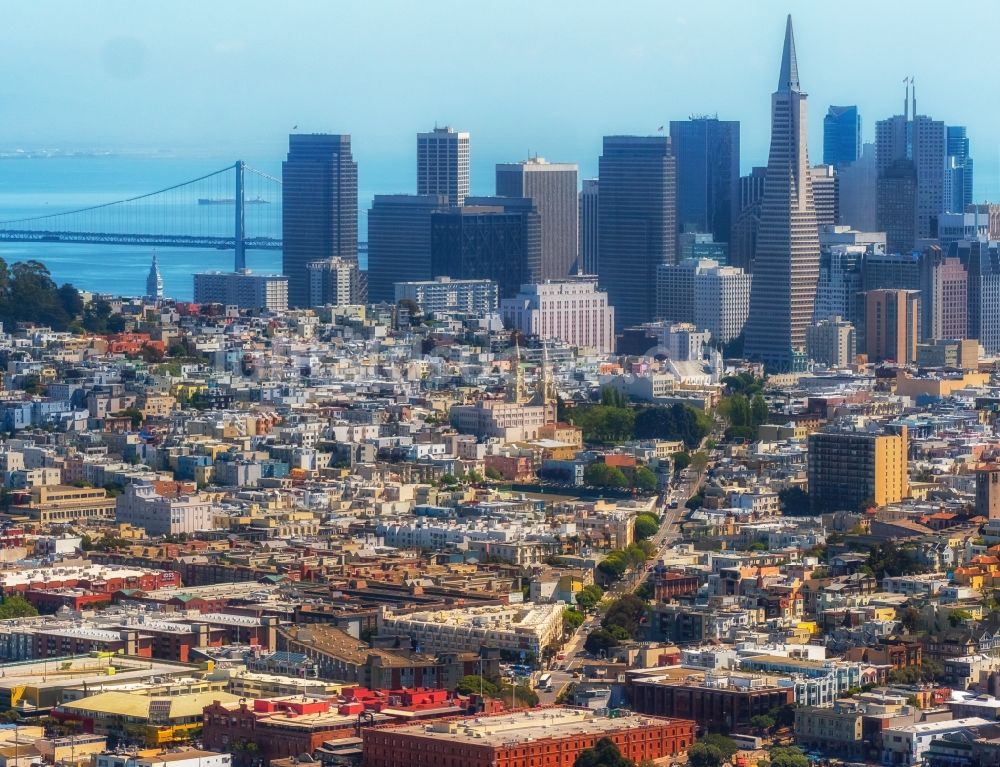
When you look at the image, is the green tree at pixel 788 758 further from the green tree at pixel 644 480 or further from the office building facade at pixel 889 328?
the office building facade at pixel 889 328

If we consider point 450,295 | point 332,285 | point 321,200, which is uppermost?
point 321,200

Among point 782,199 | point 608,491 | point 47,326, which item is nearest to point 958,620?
point 608,491

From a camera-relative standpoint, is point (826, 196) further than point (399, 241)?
Yes

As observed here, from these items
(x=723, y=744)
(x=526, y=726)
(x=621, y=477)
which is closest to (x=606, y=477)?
(x=621, y=477)

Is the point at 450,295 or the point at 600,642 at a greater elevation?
the point at 450,295

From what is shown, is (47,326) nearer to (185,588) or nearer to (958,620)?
(185,588)

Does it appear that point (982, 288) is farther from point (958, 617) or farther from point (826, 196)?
point (958, 617)
